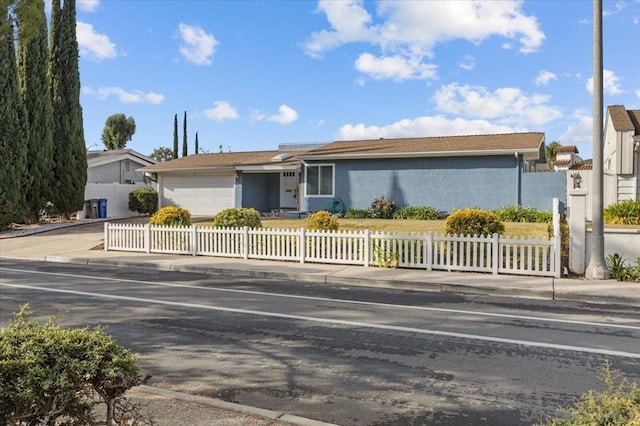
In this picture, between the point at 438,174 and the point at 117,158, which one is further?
the point at 117,158

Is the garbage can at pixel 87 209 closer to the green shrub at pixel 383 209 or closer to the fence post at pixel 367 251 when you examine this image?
the green shrub at pixel 383 209

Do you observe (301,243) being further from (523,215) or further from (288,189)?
(288,189)

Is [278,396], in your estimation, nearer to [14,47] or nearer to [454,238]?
[454,238]

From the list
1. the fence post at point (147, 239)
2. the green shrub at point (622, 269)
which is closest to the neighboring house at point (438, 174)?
the green shrub at point (622, 269)

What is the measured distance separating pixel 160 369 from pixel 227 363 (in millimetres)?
706

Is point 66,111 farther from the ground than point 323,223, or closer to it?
farther from the ground

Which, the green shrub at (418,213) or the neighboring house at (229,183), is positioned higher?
the neighboring house at (229,183)

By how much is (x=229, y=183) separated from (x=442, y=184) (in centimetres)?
1207

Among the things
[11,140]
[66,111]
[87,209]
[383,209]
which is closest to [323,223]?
[383,209]

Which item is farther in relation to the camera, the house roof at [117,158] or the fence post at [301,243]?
the house roof at [117,158]

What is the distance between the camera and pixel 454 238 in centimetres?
1213

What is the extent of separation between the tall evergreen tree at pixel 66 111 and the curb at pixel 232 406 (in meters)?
23.6

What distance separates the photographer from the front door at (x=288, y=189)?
28.7 metres

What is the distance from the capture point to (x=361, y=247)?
13164mm
